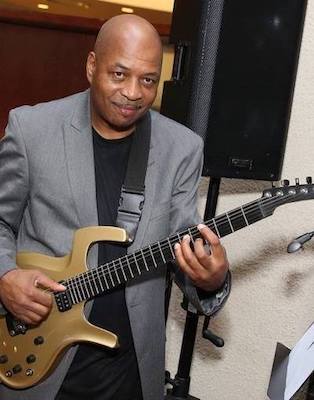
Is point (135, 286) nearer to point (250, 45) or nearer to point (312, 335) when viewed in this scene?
point (312, 335)

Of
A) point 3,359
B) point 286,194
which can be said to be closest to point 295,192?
point 286,194

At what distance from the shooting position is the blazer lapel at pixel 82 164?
4.87ft

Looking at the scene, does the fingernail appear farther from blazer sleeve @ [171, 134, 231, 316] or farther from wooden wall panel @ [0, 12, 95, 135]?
wooden wall panel @ [0, 12, 95, 135]

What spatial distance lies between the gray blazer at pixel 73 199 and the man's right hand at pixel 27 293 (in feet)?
0.11

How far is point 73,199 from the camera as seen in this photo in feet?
4.85

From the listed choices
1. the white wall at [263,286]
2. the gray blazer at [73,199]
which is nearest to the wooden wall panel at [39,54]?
the white wall at [263,286]

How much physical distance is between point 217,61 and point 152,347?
897 millimetres

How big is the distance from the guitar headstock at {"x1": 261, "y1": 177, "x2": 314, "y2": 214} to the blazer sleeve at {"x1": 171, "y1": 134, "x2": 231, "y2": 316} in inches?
7.6

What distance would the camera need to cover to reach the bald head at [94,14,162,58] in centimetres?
146

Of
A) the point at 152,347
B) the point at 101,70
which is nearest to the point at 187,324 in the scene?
the point at 152,347

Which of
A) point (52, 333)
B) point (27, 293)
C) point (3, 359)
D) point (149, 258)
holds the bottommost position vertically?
point (3, 359)

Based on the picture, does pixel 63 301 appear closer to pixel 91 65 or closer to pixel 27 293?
pixel 27 293

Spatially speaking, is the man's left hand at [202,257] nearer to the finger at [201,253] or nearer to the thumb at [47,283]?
the finger at [201,253]

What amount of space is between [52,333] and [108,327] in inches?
5.4
